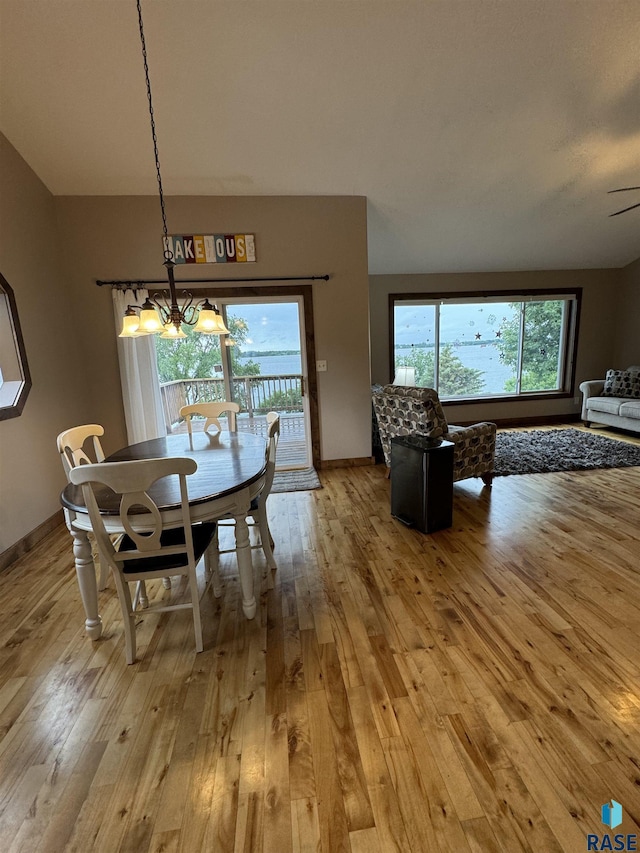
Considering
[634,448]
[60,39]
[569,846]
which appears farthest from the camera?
[634,448]

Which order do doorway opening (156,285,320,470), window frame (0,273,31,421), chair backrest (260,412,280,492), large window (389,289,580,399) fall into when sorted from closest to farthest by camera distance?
chair backrest (260,412,280,492) < window frame (0,273,31,421) < doorway opening (156,285,320,470) < large window (389,289,580,399)

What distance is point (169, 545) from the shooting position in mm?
1786

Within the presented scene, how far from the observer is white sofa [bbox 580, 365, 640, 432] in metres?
5.12

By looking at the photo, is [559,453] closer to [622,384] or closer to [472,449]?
[472,449]

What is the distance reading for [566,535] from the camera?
2.76 m

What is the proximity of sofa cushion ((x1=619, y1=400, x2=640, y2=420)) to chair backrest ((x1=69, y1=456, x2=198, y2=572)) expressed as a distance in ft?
18.9

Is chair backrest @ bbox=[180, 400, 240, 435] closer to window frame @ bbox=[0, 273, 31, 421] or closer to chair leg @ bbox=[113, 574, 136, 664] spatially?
window frame @ bbox=[0, 273, 31, 421]

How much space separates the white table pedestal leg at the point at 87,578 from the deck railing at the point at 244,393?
99.6 inches

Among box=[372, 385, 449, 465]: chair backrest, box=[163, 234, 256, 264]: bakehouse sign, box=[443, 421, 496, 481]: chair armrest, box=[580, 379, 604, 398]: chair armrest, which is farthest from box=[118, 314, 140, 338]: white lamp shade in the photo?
box=[580, 379, 604, 398]: chair armrest

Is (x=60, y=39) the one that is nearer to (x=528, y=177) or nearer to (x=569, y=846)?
(x=528, y=177)

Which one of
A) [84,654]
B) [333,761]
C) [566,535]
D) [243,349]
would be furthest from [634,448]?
[84,654]

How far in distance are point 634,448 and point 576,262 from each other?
10.1ft

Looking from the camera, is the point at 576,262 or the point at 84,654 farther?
the point at 576,262

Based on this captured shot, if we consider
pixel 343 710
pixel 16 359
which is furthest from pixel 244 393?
pixel 343 710
